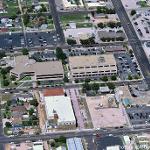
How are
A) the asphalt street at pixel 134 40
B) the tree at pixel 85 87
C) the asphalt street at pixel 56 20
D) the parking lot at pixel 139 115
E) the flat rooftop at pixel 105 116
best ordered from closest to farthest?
the flat rooftop at pixel 105 116
the parking lot at pixel 139 115
the tree at pixel 85 87
the asphalt street at pixel 134 40
the asphalt street at pixel 56 20

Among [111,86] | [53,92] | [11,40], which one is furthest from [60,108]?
[11,40]

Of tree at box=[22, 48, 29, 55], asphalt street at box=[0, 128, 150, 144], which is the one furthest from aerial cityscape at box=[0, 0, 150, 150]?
tree at box=[22, 48, 29, 55]

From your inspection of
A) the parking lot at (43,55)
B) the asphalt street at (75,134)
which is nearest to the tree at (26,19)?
the parking lot at (43,55)

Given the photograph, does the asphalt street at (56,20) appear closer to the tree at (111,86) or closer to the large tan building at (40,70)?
the large tan building at (40,70)

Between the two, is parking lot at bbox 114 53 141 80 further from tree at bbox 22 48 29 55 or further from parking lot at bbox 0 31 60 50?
tree at bbox 22 48 29 55

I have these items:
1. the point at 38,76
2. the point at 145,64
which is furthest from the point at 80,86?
the point at 145,64

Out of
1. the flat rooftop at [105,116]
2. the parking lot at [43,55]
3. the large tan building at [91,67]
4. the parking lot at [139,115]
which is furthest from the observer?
the parking lot at [43,55]

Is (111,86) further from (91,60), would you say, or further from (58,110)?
(58,110)
